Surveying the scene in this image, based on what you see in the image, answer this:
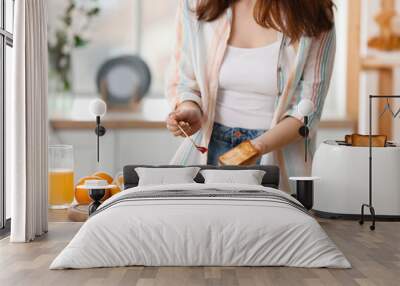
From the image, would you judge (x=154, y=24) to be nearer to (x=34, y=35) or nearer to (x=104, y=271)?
(x=34, y=35)

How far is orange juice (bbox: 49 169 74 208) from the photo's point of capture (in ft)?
20.4

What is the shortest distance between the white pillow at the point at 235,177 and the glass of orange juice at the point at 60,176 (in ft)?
4.44

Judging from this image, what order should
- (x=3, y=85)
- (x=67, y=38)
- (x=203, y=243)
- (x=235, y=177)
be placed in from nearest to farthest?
(x=203, y=243) < (x=235, y=177) < (x=3, y=85) < (x=67, y=38)

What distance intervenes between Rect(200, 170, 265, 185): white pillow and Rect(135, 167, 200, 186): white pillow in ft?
0.45

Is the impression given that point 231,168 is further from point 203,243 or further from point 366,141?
point 203,243

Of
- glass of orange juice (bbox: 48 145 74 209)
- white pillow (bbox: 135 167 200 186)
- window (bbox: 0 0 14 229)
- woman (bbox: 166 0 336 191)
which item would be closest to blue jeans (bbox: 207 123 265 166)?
woman (bbox: 166 0 336 191)

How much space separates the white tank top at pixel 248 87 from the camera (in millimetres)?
6008

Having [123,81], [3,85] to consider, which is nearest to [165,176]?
[3,85]

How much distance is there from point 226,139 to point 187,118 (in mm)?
365

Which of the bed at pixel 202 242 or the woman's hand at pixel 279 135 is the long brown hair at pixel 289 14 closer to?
the woman's hand at pixel 279 135

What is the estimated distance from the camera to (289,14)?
607 cm

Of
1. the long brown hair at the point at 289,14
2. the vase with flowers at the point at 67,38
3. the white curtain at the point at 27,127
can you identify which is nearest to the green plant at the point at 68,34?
the vase with flowers at the point at 67,38

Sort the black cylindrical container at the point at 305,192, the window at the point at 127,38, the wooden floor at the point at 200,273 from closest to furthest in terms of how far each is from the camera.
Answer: the wooden floor at the point at 200,273, the black cylindrical container at the point at 305,192, the window at the point at 127,38

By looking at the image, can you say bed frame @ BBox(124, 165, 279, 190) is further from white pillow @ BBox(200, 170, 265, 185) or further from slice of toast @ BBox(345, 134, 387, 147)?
slice of toast @ BBox(345, 134, 387, 147)
